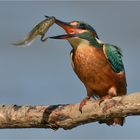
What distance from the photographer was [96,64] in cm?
390

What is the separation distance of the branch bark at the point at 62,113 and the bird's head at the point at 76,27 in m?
0.59

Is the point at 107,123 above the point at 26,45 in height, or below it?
below

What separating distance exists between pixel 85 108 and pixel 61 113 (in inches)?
7.2

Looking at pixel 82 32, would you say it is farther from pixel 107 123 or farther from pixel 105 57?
pixel 107 123

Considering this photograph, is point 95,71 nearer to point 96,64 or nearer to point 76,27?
point 96,64

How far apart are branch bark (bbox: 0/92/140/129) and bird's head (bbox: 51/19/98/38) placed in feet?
1.94

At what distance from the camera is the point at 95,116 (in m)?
3.15

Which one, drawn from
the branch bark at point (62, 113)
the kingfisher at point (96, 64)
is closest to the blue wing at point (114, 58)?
the kingfisher at point (96, 64)

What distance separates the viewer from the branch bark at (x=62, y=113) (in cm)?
303

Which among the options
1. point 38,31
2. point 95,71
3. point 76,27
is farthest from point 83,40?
point 38,31

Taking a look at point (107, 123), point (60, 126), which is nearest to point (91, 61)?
point (107, 123)

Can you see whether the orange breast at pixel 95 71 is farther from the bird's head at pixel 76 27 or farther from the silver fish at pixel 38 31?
the silver fish at pixel 38 31

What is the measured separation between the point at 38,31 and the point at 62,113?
0.56 metres

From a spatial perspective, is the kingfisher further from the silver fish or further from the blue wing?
the silver fish
